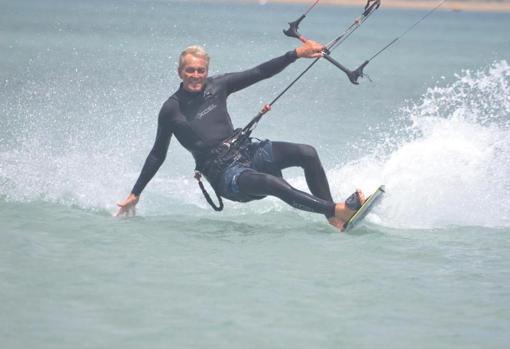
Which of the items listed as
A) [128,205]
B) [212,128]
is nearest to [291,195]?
[212,128]

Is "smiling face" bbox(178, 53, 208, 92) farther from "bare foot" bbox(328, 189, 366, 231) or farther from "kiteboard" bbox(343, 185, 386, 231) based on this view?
"kiteboard" bbox(343, 185, 386, 231)

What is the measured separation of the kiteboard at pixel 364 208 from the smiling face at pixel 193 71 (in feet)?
4.77

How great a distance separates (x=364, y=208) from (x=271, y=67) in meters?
1.26

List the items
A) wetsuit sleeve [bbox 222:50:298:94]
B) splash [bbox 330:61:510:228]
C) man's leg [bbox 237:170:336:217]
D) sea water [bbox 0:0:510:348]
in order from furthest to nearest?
1. splash [bbox 330:61:510:228]
2. wetsuit sleeve [bbox 222:50:298:94]
3. man's leg [bbox 237:170:336:217]
4. sea water [bbox 0:0:510:348]

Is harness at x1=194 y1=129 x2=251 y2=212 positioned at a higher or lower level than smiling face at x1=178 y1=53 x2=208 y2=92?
lower

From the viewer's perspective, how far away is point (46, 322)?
539 centimetres

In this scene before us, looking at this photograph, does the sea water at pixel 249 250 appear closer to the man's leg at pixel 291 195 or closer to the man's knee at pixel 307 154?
the man's leg at pixel 291 195

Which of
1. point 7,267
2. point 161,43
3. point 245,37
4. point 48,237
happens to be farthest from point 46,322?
point 245,37

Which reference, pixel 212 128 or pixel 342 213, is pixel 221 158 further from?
pixel 342 213

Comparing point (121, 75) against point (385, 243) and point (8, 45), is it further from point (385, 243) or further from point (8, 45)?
point (385, 243)

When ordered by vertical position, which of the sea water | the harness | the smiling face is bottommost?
the sea water

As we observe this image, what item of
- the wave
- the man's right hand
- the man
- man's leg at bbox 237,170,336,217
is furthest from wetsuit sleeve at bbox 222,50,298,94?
the wave

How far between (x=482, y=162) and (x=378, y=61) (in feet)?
104

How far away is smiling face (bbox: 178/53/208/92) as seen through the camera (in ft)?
24.5
